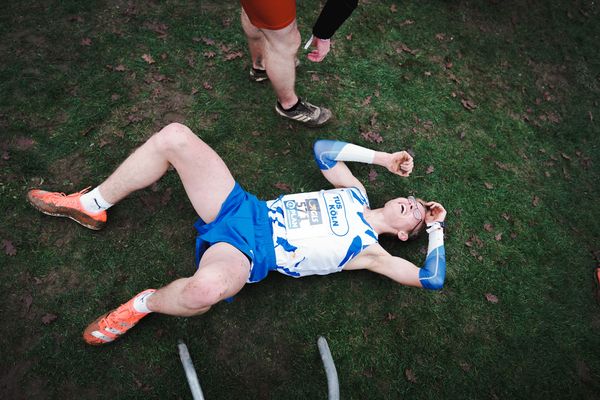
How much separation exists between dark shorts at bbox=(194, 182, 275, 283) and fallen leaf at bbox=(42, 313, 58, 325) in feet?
5.06

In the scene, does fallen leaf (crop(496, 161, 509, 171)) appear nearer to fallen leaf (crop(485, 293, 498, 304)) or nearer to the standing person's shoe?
fallen leaf (crop(485, 293, 498, 304))

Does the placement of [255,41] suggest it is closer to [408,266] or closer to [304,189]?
[304,189]

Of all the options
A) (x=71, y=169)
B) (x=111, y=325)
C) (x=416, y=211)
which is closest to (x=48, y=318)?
(x=111, y=325)

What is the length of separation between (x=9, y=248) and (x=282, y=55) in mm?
3460

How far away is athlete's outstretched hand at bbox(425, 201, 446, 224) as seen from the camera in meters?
3.82

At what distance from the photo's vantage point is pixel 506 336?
4180mm

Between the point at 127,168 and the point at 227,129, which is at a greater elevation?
the point at 127,168

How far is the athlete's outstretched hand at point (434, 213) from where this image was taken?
382cm

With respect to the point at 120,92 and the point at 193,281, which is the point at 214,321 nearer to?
the point at 193,281

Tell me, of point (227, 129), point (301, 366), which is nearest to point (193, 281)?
point (301, 366)

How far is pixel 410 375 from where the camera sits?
3838 millimetres

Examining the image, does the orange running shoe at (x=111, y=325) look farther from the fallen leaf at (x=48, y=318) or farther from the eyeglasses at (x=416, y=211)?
the eyeglasses at (x=416, y=211)

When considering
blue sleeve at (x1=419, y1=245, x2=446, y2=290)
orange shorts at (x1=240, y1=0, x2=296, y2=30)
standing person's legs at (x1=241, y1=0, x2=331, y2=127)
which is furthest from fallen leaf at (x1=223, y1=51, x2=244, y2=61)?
blue sleeve at (x1=419, y1=245, x2=446, y2=290)

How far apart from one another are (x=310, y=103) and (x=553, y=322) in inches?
163
